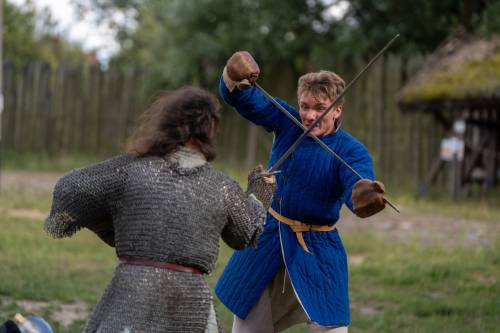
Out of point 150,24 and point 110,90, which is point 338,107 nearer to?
point 110,90

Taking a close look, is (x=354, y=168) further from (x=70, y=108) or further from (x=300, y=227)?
(x=70, y=108)

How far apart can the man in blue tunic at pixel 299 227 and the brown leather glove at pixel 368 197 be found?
247mm

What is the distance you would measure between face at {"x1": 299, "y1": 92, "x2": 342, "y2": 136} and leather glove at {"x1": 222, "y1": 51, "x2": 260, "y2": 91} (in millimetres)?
248

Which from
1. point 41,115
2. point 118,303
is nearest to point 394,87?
point 41,115

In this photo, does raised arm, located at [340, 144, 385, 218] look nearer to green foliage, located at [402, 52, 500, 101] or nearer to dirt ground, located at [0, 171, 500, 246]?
dirt ground, located at [0, 171, 500, 246]

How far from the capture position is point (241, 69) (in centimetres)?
389

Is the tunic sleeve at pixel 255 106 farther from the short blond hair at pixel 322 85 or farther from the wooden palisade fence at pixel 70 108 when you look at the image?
the wooden palisade fence at pixel 70 108

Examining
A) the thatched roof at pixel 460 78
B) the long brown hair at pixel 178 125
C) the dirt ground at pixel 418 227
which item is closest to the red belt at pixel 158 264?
the long brown hair at pixel 178 125

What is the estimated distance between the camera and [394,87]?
15.0 m

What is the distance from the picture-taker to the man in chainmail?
3209mm

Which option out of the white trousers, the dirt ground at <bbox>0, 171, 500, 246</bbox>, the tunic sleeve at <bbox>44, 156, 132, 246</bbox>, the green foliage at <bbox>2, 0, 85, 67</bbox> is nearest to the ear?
the white trousers

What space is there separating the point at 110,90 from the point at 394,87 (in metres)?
6.27

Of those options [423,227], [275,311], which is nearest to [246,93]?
[275,311]

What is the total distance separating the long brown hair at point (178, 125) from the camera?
3297mm
